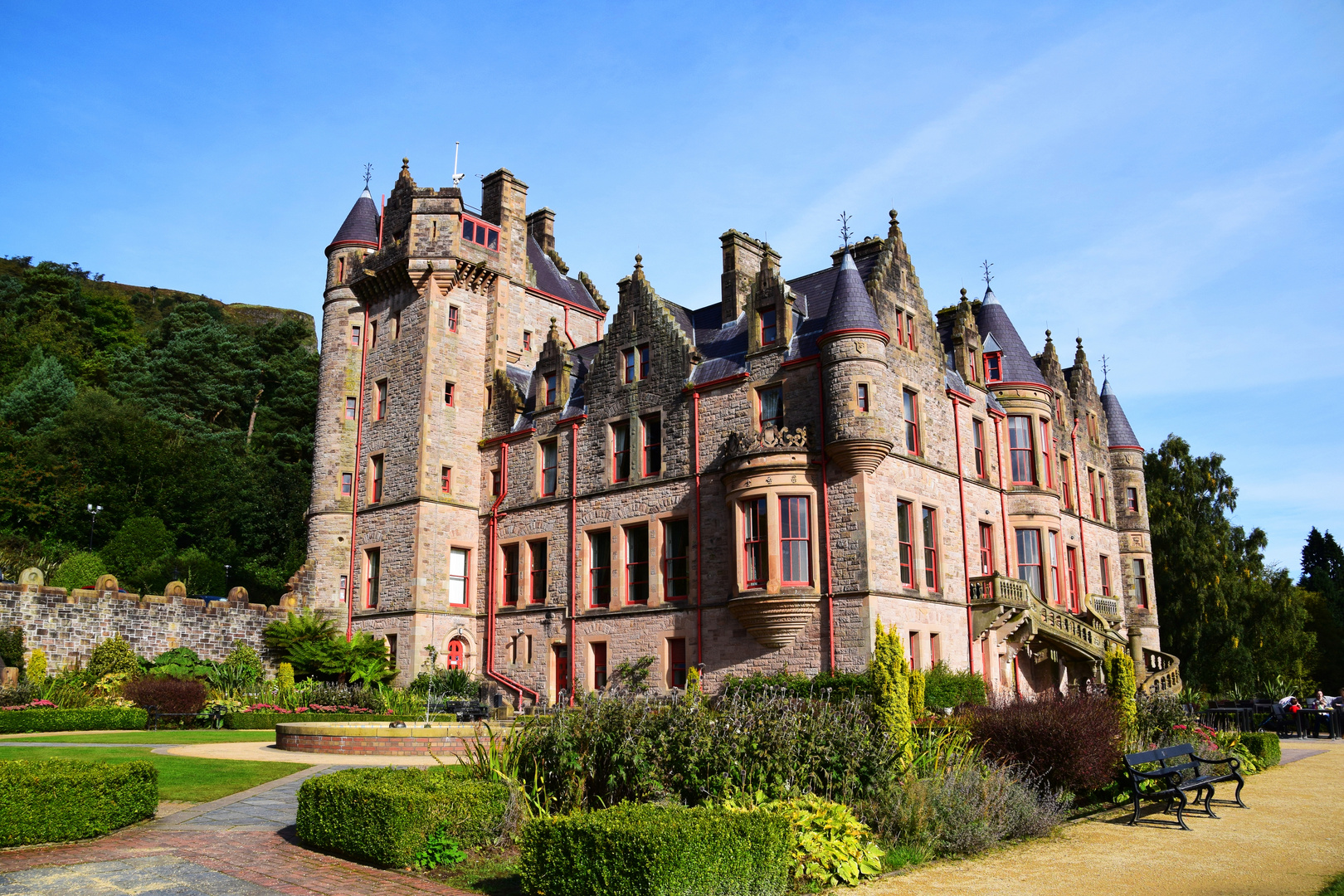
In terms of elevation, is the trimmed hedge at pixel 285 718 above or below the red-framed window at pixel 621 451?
below

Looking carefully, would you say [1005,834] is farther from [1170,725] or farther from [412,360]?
[412,360]

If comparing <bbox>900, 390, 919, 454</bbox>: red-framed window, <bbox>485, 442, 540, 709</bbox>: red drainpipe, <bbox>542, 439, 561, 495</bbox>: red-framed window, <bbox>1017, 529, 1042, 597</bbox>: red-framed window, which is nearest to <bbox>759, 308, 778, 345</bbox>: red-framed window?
<bbox>900, 390, 919, 454</bbox>: red-framed window

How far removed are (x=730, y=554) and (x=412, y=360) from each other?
1582 cm

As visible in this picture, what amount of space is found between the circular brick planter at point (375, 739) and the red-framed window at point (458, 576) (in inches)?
524

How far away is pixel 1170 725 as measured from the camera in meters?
19.4

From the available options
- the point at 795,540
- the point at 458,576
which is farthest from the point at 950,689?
the point at 458,576

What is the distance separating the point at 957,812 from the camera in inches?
484

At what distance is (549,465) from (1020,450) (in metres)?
16.7

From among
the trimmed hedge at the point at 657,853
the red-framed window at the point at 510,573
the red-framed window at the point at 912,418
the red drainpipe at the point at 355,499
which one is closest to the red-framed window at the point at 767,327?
the red-framed window at the point at 912,418

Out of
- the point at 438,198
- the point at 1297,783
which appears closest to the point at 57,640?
the point at 438,198

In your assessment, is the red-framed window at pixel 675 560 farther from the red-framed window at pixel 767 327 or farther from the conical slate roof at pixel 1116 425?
the conical slate roof at pixel 1116 425

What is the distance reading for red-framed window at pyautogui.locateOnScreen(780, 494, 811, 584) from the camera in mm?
26828

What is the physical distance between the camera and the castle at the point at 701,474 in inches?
1064

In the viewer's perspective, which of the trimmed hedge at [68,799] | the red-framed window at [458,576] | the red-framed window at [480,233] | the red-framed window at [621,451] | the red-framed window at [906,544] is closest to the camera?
the trimmed hedge at [68,799]
